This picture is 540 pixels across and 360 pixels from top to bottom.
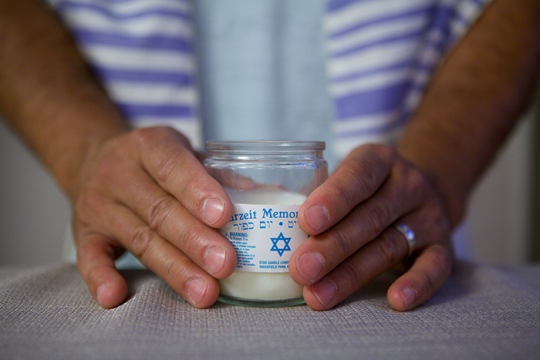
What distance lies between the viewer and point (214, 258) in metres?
0.43

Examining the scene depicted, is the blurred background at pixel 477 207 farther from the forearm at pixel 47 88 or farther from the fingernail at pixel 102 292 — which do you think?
the fingernail at pixel 102 292

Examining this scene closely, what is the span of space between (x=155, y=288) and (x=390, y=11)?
732 millimetres

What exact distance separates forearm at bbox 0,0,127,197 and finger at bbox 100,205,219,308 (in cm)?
30

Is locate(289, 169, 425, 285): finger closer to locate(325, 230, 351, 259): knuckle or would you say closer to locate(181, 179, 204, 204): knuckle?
locate(325, 230, 351, 259): knuckle

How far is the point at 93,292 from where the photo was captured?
478mm

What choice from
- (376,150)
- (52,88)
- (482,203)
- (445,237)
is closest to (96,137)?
(52,88)

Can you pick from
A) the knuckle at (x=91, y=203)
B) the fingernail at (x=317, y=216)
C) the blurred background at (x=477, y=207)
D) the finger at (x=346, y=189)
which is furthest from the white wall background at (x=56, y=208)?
the fingernail at (x=317, y=216)

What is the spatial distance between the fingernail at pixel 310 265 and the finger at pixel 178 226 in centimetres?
7

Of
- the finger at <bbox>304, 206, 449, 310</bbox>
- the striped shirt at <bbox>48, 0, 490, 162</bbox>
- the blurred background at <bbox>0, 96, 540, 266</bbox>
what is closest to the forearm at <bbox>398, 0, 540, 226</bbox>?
the striped shirt at <bbox>48, 0, 490, 162</bbox>

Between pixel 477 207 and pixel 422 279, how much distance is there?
1875 mm

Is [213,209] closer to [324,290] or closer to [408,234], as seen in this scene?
[324,290]

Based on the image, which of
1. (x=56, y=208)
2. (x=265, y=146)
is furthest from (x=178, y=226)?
(x=56, y=208)

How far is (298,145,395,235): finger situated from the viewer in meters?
0.42

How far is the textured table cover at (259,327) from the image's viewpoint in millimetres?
347
